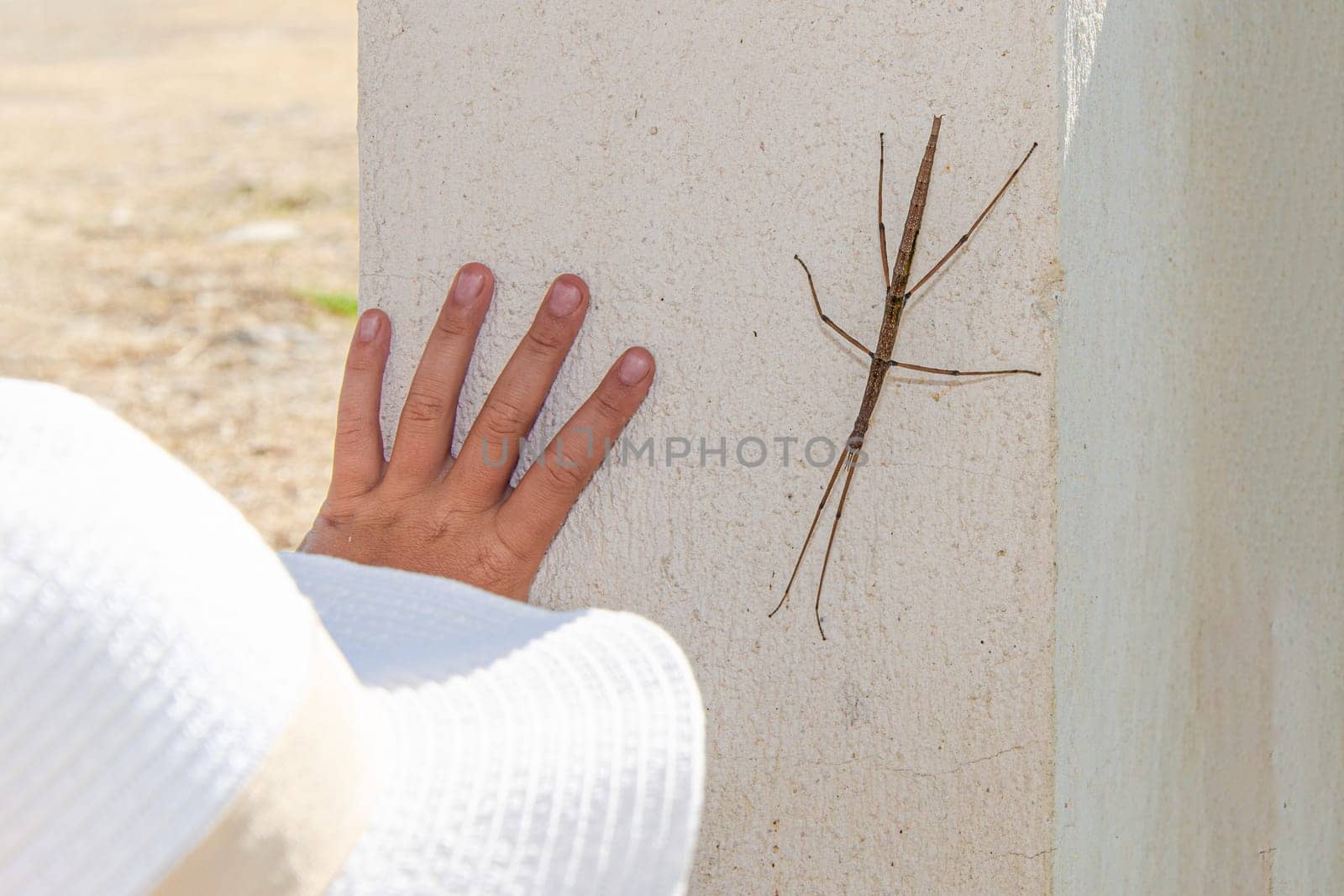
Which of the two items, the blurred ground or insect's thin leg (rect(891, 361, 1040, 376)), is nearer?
insect's thin leg (rect(891, 361, 1040, 376))

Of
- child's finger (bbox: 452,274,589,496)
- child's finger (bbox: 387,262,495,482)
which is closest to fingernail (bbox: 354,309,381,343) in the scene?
child's finger (bbox: 387,262,495,482)

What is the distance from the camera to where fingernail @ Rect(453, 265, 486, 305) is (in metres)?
1.55

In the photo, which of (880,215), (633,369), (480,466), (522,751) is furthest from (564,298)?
(522,751)

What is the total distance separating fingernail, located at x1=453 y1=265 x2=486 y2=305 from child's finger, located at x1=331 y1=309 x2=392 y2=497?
0.15 metres

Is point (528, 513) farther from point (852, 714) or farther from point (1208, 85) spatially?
point (1208, 85)

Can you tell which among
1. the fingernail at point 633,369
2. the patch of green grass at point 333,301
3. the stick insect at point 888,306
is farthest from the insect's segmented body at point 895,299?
the patch of green grass at point 333,301

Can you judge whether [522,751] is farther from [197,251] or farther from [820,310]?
[197,251]

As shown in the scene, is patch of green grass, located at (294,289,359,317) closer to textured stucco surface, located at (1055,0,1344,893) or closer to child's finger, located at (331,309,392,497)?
child's finger, located at (331,309,392,497)

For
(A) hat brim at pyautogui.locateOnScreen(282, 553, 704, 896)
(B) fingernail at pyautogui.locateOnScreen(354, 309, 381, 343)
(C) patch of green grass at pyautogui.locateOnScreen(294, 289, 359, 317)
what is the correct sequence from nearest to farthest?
(A) hat brim at pyautogui.locateOnScreen(282, 553, 704, 896)
(B) fingernail at pyautogui.locateOnScreen(354, 309, 381, 343)
(C) patch of green grass at pyautogui.locateOnScreen(294, 289, 359, 317)

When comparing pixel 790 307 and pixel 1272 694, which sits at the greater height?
pixel 790 307

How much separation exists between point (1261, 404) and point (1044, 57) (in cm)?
58

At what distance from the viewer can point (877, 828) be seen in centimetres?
142

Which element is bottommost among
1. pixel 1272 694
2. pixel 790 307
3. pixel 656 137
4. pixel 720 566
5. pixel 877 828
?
pixel 877 828

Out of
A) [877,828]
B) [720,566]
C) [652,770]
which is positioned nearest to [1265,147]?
[720,566]
